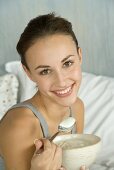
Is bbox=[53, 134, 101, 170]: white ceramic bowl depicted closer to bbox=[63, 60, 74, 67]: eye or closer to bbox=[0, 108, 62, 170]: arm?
bbox=[0, 108, 62, 170]: arm

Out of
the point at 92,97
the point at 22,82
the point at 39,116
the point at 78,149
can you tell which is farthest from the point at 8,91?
the point at 78,149

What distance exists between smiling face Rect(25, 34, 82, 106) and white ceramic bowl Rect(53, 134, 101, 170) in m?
0.13

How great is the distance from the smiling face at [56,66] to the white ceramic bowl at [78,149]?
0.13m

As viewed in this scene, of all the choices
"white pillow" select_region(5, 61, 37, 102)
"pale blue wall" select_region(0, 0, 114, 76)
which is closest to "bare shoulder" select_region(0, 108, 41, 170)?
"white pillow" select_region(5, 61, 37, 102)

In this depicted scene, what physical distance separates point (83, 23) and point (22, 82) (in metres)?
0.41

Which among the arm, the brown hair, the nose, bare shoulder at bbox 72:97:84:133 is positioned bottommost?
bare shoulder at bbox 72:97:84:133

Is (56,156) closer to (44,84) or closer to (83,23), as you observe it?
(44,84)

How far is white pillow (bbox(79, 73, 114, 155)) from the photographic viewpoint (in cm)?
152

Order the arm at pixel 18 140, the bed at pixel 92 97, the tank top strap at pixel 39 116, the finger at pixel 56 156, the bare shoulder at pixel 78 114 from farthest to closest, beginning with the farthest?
the bed at pixel 92 97 → the bare shoulder at pixel 78 114 → the tank top strap at pixel 39 116 → the arm at pixel 18 140 → the finger at pixel 56 156

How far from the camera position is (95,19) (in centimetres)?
175

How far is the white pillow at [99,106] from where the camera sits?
1519 millimetres

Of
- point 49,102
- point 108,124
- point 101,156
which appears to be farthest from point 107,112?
point 49,102

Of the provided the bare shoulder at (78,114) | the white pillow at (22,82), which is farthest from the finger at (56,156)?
the white pillow at (22,82)

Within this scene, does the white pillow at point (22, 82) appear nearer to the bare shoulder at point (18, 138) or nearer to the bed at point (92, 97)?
the bed at point (92, 97)
